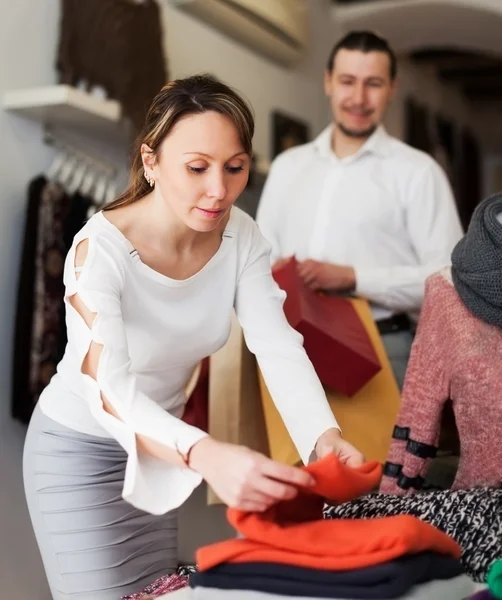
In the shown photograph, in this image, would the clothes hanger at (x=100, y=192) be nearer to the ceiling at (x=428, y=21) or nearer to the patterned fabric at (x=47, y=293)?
the patterned fabric at (x=47, y=293)

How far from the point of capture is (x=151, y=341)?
1220 millimetres

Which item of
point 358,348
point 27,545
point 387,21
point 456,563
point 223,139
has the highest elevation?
point 387,21

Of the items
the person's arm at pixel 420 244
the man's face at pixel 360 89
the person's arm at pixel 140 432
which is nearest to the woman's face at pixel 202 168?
the person's arm at pixel 140 432

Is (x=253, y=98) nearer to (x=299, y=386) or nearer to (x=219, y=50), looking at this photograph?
(x=219, y=50)

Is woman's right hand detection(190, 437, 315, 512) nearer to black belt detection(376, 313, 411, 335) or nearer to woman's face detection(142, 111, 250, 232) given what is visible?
woman's face detection(142, 111, 250, 232)

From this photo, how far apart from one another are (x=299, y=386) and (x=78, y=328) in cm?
33

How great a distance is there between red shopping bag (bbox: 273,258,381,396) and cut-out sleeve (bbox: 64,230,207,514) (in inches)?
24.8

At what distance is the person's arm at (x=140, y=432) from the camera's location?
889 mm

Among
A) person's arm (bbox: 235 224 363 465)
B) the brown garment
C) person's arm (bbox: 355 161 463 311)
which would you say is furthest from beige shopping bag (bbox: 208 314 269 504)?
the brown garment

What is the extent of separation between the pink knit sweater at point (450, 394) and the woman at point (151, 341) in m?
0.31

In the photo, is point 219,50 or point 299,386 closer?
point 299,386

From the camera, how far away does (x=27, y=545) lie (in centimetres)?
223

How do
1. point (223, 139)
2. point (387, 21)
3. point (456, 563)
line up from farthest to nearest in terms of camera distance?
1. point (387, 21)
2. point (223, 139)
3. point (456, 563)

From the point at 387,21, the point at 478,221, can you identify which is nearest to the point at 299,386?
the point at 478,221
